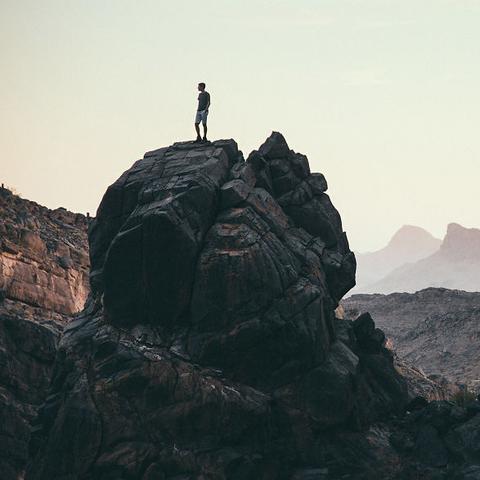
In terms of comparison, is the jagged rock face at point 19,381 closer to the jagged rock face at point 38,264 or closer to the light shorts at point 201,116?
the jagged rock face at point 38,264

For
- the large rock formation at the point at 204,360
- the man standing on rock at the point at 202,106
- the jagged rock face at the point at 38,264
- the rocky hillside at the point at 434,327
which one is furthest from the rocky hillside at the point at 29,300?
the rocky hillside at the point at 434,327

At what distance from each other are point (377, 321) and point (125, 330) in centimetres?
7646

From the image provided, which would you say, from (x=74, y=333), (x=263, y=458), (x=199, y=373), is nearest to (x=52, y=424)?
(x=74, y=333)

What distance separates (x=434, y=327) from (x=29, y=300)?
54.6 m

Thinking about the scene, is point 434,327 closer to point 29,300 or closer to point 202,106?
point 29,300

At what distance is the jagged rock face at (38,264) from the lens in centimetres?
4972

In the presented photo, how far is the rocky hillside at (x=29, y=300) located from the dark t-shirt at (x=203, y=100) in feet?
53.9

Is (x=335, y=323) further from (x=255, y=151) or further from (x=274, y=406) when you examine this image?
(x=255, y=151)

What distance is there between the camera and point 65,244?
59.7 meters

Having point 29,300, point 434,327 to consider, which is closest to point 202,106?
point 29,300

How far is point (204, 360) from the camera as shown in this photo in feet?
99.4

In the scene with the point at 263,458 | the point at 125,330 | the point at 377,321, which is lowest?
the point at 263,458

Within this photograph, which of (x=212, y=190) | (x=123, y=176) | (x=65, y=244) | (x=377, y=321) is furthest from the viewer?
(x=377, y=321)

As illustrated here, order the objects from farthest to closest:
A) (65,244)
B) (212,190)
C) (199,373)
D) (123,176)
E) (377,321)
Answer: (377,321)
(65,244)
(123,176)
(212,190)
(199,373)
